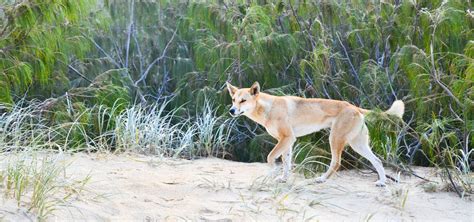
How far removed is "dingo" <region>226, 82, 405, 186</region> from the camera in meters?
7.37

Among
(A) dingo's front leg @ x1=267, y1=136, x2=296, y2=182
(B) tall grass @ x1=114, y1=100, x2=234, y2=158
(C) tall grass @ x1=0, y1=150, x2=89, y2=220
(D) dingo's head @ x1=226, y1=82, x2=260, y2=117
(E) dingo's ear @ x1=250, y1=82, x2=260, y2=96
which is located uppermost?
(E) dingo's ear @ x1=250, y1=82, x2=260, y2=96

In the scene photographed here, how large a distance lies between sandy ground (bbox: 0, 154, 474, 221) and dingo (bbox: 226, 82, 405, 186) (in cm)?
27

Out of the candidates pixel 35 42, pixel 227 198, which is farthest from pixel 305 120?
pixel 35 42

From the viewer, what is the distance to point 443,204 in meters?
6.95

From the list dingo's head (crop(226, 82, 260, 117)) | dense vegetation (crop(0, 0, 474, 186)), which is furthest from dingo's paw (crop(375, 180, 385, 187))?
dingo's head (crop(226, 82, 260, 117))

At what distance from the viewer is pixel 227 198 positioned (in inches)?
253

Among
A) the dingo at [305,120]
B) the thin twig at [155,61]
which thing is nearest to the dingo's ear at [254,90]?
the dingo at [305,120]

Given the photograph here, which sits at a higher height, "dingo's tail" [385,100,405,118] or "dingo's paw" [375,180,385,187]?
"dingo's tail" [385,100,405,118]

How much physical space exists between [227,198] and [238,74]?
3537 millimetres

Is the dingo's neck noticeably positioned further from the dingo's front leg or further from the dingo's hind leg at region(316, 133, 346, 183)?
the dingo's hind leg at region(316, 133, 346, 183)

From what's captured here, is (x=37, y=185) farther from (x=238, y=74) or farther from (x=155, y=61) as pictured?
(x=155, y=61)

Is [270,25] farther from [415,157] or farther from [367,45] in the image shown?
[415,157]

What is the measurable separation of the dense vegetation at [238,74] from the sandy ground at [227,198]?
515 mm

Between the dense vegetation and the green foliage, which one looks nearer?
the dense vegetation
